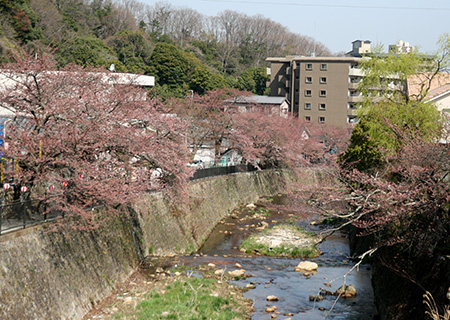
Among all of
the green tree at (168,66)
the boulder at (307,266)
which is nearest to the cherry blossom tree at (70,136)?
the boulder at (307,266)

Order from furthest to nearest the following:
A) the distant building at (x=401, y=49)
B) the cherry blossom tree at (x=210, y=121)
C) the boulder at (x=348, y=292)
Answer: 1. the cherry blossom tree at (x=210, y=121)
2. the distant building at (x=401, y=49)
3. the boulder at (x=348, y=292)

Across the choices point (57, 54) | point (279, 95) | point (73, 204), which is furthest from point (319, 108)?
point (73, 204)

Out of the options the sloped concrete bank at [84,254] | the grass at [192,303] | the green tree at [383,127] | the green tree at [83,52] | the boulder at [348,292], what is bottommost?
the boulder at [348,292]

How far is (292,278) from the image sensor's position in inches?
802

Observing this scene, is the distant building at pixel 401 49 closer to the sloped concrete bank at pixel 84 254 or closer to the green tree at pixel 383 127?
the green tree at pixel 383 127

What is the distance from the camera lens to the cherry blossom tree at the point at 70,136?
14.5 m

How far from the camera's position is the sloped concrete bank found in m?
11.7

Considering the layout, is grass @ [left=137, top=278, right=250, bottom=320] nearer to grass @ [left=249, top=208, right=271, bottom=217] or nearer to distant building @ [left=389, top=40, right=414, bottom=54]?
grass @ [left=249, top=208, right=271, bottom=217]

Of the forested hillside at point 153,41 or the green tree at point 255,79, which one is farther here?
the green tree at point 255,79

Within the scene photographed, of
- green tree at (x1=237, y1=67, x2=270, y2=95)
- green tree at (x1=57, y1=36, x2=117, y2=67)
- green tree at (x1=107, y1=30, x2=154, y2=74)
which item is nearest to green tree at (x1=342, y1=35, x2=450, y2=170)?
green tree at (x1=57, y1=36, x2=117, y2=67)

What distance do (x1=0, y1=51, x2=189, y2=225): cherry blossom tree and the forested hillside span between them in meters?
7.28

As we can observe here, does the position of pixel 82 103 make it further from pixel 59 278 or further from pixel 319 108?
pixel 319 108

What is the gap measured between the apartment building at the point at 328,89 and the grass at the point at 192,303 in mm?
56019

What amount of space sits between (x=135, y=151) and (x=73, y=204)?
3650 mm
